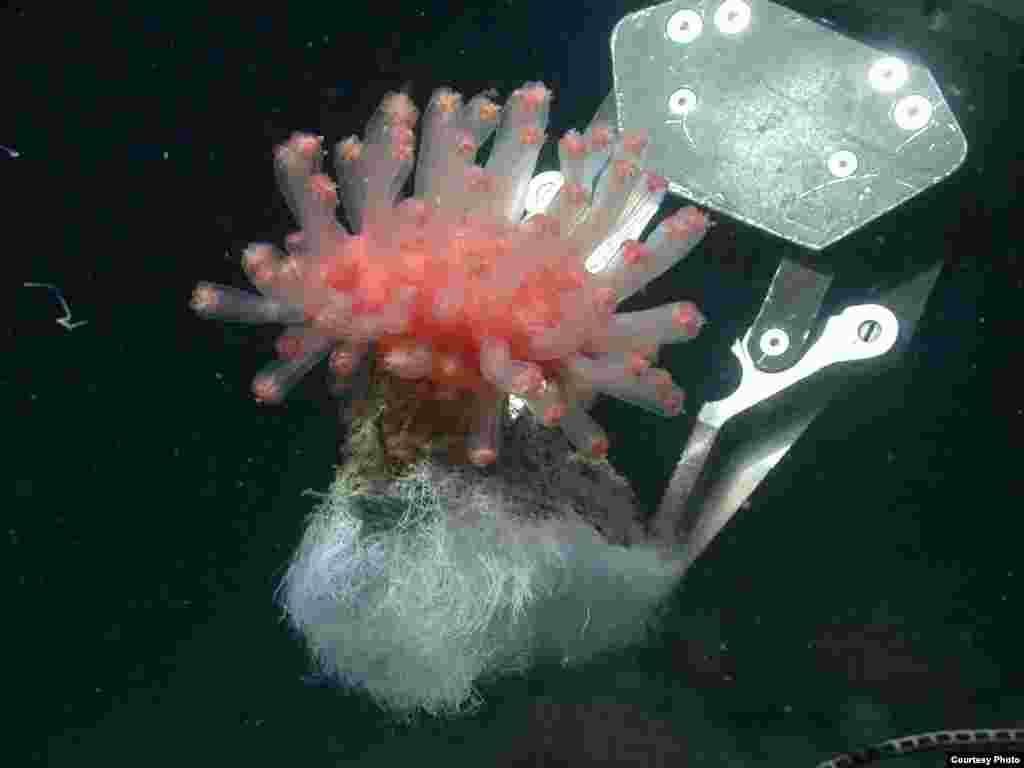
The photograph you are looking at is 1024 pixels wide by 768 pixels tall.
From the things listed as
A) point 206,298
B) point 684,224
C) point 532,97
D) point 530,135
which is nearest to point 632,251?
point 684,224

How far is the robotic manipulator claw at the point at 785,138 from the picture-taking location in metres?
2.50

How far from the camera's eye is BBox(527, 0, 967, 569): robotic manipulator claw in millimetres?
2502

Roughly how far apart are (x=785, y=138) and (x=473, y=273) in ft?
3.98

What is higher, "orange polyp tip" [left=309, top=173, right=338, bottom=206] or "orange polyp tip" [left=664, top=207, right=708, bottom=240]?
"orange polyp tip" [left=309, top=173, right=338, bottom=206]

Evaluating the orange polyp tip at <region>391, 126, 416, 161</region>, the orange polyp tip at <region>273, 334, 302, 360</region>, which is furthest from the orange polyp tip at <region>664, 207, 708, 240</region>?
the orange polyp tip at <region>273, 334, 302, 360</region>

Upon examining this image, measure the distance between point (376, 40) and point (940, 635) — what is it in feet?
11.0

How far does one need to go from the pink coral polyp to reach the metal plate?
0.33 metres

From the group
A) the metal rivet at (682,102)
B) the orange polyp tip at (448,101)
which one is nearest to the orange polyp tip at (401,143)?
the orange polyp tip at (448,101)

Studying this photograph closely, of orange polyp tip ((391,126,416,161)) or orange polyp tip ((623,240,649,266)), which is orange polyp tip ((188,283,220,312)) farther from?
orange polyp tip ((623,240,649,266))

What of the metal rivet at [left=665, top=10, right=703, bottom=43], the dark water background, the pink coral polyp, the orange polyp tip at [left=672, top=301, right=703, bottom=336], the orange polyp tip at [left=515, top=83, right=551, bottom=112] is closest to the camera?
the pink coral polyp

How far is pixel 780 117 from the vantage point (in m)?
2.56

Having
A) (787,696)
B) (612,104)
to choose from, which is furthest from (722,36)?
(787,696)

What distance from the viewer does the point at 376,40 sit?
3375 millimetres

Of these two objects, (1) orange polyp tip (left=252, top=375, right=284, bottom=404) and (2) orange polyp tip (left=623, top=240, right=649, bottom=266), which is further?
(1) orange polyp tip (left=252, top=375, right=284, bottom=404)
